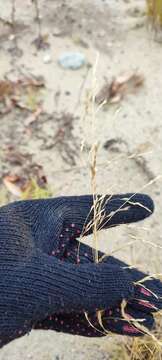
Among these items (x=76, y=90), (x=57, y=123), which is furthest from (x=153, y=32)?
(x=57, y=123)

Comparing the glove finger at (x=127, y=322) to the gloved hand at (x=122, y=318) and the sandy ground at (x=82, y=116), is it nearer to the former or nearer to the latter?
the gloved hand at (x=122, y=318)

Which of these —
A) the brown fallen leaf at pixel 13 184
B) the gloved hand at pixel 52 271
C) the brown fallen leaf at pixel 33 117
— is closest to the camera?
the gloved hand at pixel 52 271

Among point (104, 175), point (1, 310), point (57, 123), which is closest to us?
point (1, 310)

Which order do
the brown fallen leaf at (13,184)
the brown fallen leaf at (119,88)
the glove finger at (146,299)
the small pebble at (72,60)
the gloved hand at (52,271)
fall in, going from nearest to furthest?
the gloved hand at (52,271) < the glove finger at (146,299) < the brown fallen leaf at (13,184) < the brown fallen leaf at (119,88) < the small pebble at (72,60)

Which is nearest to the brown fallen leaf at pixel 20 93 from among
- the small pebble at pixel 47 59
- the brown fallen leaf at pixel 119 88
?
the small pebble at pixel 47 59

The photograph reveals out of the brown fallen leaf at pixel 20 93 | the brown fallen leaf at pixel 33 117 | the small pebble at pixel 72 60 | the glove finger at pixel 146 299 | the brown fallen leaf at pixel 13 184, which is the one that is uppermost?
the small pebble at pixel 72 60

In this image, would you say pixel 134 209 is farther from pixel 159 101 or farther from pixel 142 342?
pixel 159 101
